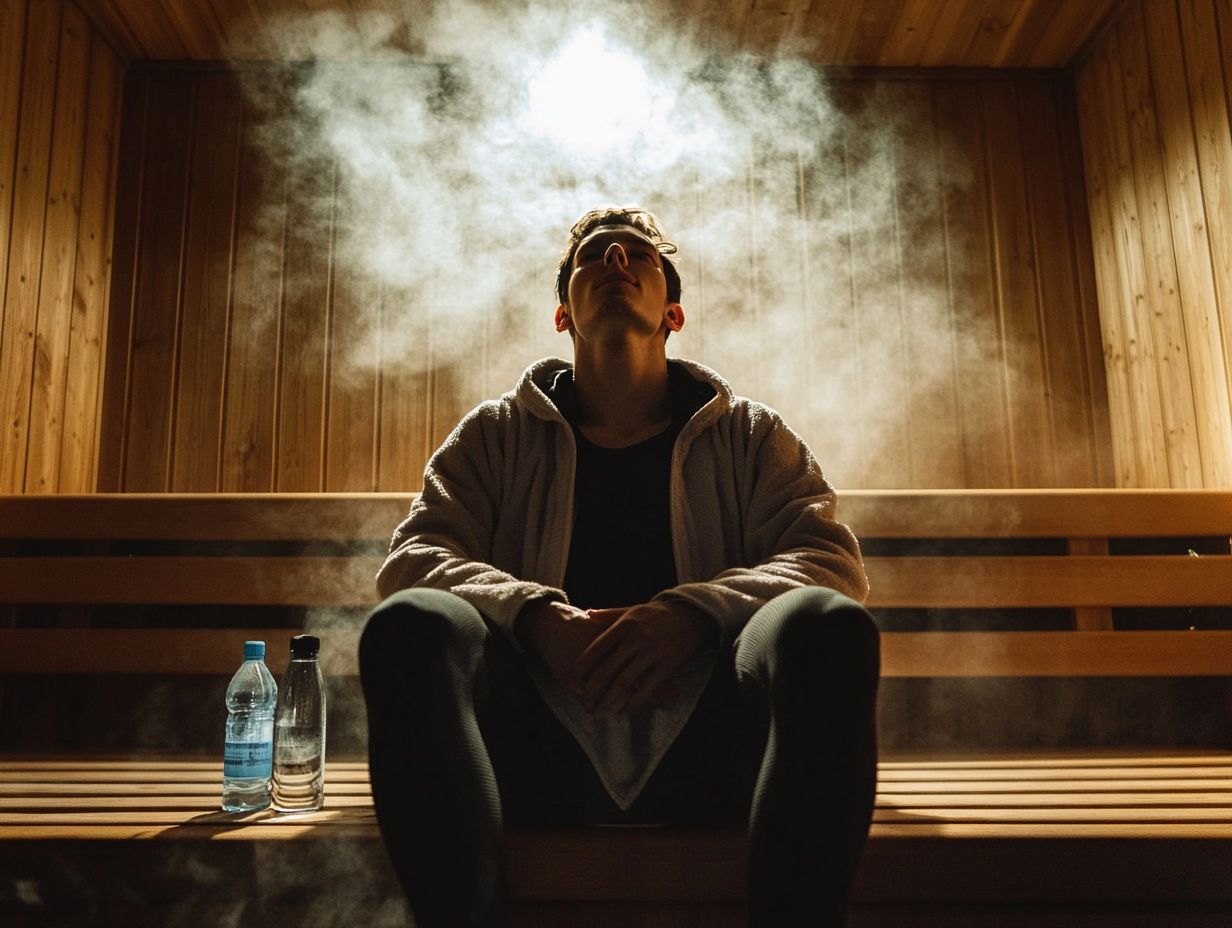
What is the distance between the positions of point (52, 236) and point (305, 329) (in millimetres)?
770

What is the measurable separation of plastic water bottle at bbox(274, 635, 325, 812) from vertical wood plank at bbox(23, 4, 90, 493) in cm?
149

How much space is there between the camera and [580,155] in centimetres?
322

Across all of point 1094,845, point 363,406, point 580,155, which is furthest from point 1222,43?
point 363,406

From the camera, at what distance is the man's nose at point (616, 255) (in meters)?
1.65

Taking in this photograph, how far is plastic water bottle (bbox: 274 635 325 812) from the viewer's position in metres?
1.53

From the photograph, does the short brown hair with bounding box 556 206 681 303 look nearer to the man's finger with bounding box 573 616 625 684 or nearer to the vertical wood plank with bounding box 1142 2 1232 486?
the man's finger with bounding box 573 616 625 684

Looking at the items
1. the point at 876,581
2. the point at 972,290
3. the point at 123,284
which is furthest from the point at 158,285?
the point at 972,290

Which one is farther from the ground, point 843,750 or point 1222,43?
point 1222,43

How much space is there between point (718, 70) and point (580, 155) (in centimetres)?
57

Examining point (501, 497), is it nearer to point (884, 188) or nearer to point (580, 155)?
point (580, 155)

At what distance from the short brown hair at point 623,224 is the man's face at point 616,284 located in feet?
0.07

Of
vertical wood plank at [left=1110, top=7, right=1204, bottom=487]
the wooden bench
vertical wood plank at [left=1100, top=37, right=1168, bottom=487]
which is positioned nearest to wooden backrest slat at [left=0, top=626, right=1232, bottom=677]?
the wooden bench

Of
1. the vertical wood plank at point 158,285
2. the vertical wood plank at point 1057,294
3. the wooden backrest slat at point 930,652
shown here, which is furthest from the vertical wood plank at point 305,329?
the vertical wood plank at point 1057,294

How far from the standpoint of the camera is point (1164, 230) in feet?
8.95
